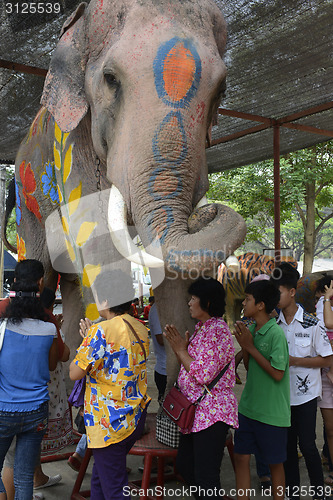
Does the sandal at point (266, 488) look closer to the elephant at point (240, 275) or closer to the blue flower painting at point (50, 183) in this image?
the blue flower painting at point (50, 183)

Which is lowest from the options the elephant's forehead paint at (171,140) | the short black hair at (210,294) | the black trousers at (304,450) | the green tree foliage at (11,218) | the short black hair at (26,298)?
the green tree foliage at (11,218)

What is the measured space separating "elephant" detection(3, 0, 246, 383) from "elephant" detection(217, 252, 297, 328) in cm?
659

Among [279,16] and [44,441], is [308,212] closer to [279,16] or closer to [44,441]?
[279,16]

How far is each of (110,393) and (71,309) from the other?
2.88 m

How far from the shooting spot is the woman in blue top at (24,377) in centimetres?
265

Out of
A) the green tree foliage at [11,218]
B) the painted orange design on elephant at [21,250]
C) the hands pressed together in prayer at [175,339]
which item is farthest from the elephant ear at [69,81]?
the green tree foliage at [11,218]

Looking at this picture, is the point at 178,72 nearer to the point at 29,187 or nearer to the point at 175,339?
the point at 175,339

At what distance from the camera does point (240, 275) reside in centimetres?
1042

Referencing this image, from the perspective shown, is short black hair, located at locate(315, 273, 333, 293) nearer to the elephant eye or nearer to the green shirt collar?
the green shirt collar

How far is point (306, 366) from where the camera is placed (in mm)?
3398

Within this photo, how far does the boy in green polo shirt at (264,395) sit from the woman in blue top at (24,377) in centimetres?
115

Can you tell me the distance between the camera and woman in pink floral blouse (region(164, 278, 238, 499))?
271 centimetres

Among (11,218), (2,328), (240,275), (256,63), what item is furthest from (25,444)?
(11,218)

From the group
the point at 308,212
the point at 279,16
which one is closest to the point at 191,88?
the point at 279,16
